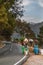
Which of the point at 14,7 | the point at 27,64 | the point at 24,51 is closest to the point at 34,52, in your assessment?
the point at 24,51

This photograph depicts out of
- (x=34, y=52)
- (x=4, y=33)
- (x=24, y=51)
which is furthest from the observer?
(x=4, y=33)

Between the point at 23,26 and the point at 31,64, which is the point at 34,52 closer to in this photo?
the point at 31,64

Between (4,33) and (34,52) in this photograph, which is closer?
(34,52)

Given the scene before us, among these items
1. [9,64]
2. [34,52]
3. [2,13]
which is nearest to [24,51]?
[34,52]

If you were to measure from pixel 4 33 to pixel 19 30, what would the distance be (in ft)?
108

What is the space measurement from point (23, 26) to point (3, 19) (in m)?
69.6

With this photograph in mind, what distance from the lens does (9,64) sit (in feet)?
52.4

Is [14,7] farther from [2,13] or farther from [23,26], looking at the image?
[2,13]

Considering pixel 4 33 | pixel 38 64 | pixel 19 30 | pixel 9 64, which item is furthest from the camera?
pixel 19 30

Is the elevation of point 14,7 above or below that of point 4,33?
above

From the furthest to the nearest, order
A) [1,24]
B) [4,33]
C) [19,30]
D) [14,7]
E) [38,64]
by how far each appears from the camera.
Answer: [19,30] < [14,7] < [4,33] < [1,24] < [38,64]

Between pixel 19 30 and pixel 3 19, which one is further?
pixel 19 30

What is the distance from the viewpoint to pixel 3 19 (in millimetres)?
49312

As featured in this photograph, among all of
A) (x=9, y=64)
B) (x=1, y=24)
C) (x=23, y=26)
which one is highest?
(x=23, y=26)
